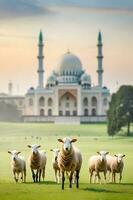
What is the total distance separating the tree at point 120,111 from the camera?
19.6ft

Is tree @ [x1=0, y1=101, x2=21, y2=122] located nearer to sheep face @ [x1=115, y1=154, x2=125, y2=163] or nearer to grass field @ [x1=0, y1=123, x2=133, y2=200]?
grass field @ [x1=0, y1=123, x2=133, y2=200]

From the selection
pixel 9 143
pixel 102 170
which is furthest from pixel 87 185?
pixel 9 143

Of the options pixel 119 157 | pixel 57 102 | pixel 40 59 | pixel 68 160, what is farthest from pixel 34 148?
pixel 57 102

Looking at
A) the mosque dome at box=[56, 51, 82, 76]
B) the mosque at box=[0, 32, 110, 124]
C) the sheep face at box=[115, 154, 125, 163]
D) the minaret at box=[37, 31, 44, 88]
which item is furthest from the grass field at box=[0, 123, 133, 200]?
the mosque dome at box=[56, 51, 82, 76]

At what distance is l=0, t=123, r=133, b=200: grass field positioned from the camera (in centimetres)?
430

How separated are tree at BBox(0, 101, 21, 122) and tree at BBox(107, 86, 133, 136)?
37.7 inches

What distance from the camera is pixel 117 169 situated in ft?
17.0

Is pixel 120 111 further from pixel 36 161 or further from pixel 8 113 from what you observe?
pixel 36 161

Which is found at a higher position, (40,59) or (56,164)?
(40,59)

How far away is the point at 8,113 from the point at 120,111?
1.16m

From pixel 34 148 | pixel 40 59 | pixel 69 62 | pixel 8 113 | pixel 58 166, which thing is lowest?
pixel 58 166

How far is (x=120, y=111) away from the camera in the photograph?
6211 mm

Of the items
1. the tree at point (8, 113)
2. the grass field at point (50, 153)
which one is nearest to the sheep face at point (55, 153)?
the grass field at point (50, 153)

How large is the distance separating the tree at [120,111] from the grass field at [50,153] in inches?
4.1
